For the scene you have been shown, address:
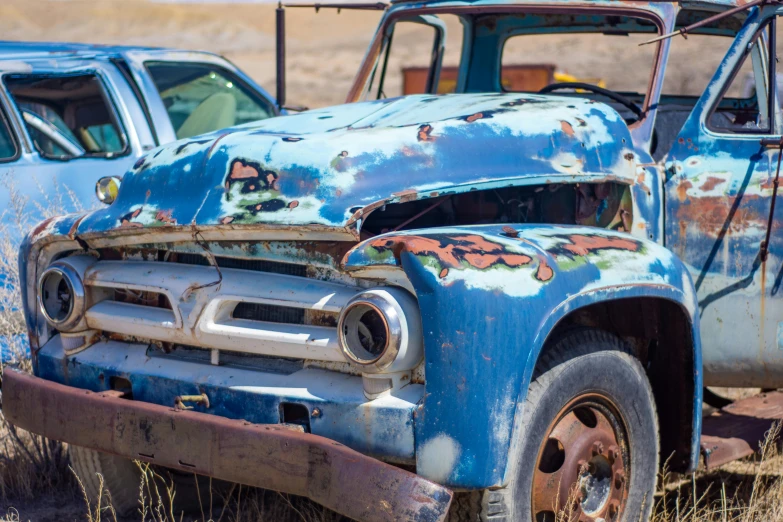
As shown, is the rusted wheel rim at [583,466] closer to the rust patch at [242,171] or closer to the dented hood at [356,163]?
the dented hood at [356,163]

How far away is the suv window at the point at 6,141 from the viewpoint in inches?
219

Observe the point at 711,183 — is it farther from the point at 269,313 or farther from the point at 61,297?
the point at 61,297

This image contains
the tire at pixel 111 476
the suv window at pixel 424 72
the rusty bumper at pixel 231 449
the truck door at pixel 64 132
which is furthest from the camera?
the truck door at pixel 64 132

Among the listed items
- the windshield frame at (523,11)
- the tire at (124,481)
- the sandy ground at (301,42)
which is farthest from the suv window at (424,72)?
the sandy ground at (301,42)

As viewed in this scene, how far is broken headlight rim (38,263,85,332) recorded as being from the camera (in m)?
3.27

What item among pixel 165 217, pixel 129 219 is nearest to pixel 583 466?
pixel 165 217

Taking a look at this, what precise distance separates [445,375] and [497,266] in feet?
1.06

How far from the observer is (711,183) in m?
3.58

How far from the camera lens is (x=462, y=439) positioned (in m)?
2.52

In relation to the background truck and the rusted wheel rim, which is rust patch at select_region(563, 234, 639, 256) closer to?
the rusted wheel rim

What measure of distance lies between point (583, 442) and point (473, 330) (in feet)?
2.12

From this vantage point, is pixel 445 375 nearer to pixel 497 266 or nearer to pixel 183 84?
pixel 497 266

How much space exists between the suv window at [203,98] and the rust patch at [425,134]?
364cm

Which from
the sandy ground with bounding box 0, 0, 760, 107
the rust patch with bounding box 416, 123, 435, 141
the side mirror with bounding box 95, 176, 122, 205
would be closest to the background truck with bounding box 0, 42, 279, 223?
the side mirror with bounding box 95, 176, 122, 205
